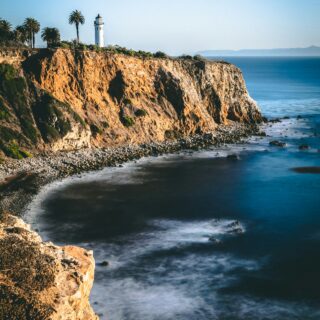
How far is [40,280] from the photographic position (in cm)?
1255

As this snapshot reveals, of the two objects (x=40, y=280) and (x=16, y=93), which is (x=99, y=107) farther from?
(x=40, y=280)

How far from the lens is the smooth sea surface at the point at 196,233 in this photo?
24.6 m

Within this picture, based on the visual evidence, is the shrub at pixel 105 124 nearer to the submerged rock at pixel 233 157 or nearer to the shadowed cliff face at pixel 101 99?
the shadowed cliff face at pixel 101 99

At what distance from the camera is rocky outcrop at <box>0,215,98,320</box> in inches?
464

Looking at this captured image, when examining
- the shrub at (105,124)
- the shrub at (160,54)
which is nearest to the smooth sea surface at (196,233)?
the shrub at (105,124)

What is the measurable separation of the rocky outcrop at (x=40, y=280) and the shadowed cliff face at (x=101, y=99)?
37.8 m

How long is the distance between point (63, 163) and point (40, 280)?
38755mm

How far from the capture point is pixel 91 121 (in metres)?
60.2

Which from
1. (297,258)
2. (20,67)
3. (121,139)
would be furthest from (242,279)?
(20,67)

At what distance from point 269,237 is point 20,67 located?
3847cm

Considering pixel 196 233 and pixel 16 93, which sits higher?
pixel 16 93

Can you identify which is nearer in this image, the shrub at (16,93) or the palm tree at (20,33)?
the shrub at (16,93)

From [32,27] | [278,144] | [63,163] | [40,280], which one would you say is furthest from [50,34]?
[40,280]

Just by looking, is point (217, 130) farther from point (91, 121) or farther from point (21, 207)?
point (21, 207)
